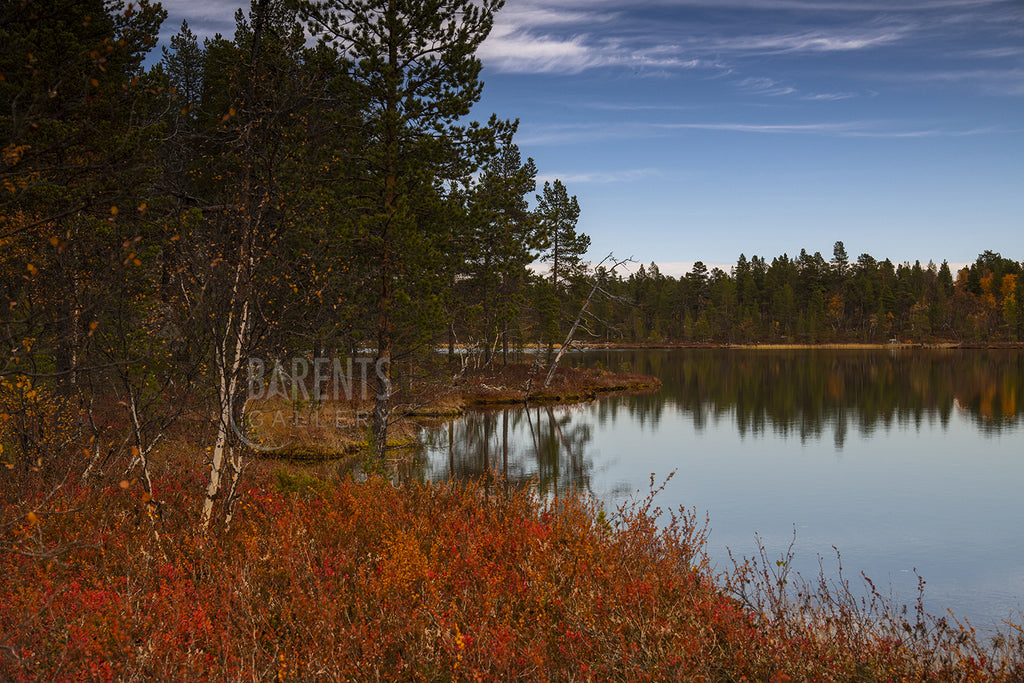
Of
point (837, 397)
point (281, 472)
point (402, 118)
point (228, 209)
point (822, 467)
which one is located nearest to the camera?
point (228, 209)

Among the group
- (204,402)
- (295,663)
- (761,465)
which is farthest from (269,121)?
(761,465)

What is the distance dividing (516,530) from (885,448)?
22241 mm

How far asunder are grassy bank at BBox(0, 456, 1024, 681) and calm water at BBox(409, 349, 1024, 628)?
510 centimetres

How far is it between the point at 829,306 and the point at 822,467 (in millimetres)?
120220

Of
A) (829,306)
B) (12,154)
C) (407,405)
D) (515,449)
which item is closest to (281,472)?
(12,154)

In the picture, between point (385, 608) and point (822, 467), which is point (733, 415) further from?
point (385, 608)

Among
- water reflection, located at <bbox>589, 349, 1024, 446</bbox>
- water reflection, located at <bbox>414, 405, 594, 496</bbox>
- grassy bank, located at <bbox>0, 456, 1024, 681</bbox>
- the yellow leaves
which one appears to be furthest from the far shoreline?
the yellow leaves

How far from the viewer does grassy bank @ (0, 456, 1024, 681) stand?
18.5ft

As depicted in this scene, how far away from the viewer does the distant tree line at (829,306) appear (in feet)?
402

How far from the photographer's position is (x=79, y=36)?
50.6 feet

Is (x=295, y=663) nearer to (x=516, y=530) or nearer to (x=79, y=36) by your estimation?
(x=516, y=530)

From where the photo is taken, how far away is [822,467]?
893 inches

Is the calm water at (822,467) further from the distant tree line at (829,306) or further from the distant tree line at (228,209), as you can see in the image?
the distant tree line at (829,306)

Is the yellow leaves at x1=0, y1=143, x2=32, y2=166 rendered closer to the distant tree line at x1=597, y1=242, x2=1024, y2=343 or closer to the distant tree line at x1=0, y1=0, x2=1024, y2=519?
the distant tree line at x1=0, y1=0, x2=1024, y2=519
